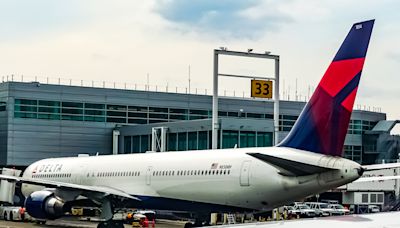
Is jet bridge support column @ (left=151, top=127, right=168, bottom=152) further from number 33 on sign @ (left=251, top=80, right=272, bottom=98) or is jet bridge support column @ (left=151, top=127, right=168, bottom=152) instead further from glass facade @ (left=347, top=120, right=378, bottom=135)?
glass facade @ (left=347, top=120, right=378, bottom=135)

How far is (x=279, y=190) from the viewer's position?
95.2 feet

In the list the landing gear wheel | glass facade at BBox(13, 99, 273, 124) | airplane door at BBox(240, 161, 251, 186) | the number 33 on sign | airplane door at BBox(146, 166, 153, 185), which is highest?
the number 33 on sign

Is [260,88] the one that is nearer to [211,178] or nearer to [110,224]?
[110,224]

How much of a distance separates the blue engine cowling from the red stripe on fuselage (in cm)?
1602

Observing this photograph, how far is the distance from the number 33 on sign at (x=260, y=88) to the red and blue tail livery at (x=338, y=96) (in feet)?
56.0

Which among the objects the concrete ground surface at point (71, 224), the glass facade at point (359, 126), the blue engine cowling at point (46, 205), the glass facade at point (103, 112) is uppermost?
the glass facade at point (103, 112)

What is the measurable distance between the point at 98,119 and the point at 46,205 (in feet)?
140

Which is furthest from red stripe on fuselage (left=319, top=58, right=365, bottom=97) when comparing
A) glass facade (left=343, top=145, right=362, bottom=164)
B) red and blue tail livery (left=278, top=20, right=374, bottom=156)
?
glass facade (left=343, top=145, right=362, bottom=164)

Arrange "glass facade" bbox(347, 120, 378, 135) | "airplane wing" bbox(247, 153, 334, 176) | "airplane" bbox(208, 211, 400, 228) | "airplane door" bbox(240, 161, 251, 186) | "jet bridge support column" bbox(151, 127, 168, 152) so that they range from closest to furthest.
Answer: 1. "airplane" bbox(208, 211, 400, 228)
2. "airplane wing" bbox(247, 153, 334, 176)
3. "airplane door" bbox(240, 161, 251, 186)
4. "jet bridge support column" bbox(151, 127, 168, 152)
5. "glass facade" bbox(347, 120, 378, 135)

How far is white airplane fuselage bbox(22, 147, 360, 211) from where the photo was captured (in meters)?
28.2

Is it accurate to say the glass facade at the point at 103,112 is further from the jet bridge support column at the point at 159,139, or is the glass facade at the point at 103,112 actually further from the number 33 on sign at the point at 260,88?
the number 33 on sign at the point at 260,88

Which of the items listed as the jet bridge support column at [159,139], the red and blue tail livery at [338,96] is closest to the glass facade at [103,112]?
the jet bridge support column at [159,139]

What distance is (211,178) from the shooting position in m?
32.0

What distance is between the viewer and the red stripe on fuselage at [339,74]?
2839 cm
